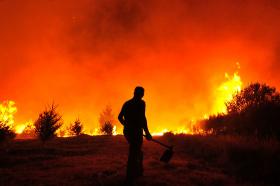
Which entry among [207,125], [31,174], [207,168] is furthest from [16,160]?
[207,125]

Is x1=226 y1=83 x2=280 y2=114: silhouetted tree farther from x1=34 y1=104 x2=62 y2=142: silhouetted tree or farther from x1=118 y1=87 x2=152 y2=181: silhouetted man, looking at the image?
x1=118 y1=87 x2=152 y2=181: silhouetted man

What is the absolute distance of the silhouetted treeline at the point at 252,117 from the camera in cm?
2473

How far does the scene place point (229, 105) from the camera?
42656 millimetres

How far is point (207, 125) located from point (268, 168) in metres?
34.5

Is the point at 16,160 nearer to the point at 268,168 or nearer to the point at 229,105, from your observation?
the point at 268,168

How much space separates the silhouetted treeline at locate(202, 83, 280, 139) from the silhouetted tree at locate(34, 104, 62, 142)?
17057mm

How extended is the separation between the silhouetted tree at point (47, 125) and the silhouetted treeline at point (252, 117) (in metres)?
17.1

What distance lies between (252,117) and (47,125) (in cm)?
1945

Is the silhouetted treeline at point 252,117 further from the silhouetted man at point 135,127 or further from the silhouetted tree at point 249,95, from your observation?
the silhouetted man at point 135,127

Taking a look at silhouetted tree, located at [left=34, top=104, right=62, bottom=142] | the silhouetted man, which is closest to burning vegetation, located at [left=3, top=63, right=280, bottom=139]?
silhouetted tree, located at [left=34, top=104, right=62, bottom=142]

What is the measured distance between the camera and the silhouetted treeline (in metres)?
24.7

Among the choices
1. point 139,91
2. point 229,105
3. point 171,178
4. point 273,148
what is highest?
point 229,105

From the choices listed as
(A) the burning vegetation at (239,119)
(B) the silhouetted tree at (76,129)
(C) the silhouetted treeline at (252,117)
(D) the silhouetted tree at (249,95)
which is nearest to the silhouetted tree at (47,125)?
(A) the burning vegetation at (239,119)

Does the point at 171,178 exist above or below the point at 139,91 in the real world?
below
